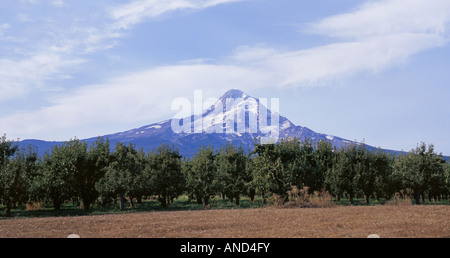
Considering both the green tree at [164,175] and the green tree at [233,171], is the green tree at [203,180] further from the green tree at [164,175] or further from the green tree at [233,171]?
the green tree at [233,171]

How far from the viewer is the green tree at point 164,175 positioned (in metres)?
64.6

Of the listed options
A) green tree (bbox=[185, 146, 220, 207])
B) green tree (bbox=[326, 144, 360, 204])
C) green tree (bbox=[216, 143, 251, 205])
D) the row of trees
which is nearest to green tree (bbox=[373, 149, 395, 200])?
the row of trees

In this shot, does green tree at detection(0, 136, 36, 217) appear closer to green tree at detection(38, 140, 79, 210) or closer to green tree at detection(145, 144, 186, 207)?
green tree at detection(38, 140, 79, 210)

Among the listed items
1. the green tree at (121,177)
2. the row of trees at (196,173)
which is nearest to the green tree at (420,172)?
the row of trees at (196,173)

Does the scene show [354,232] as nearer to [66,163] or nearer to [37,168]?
[66,163]

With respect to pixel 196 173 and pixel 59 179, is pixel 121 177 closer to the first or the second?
pixel 59 179

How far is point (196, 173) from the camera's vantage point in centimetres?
6525

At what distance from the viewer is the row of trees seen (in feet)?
189

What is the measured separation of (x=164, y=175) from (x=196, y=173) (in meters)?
5.78

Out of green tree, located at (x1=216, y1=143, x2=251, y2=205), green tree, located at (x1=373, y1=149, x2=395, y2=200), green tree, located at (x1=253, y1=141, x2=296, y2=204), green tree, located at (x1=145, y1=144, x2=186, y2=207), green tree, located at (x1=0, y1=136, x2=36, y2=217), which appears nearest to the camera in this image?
green tree, located at (x1=0, y1=136, x2=36, y2=217)
